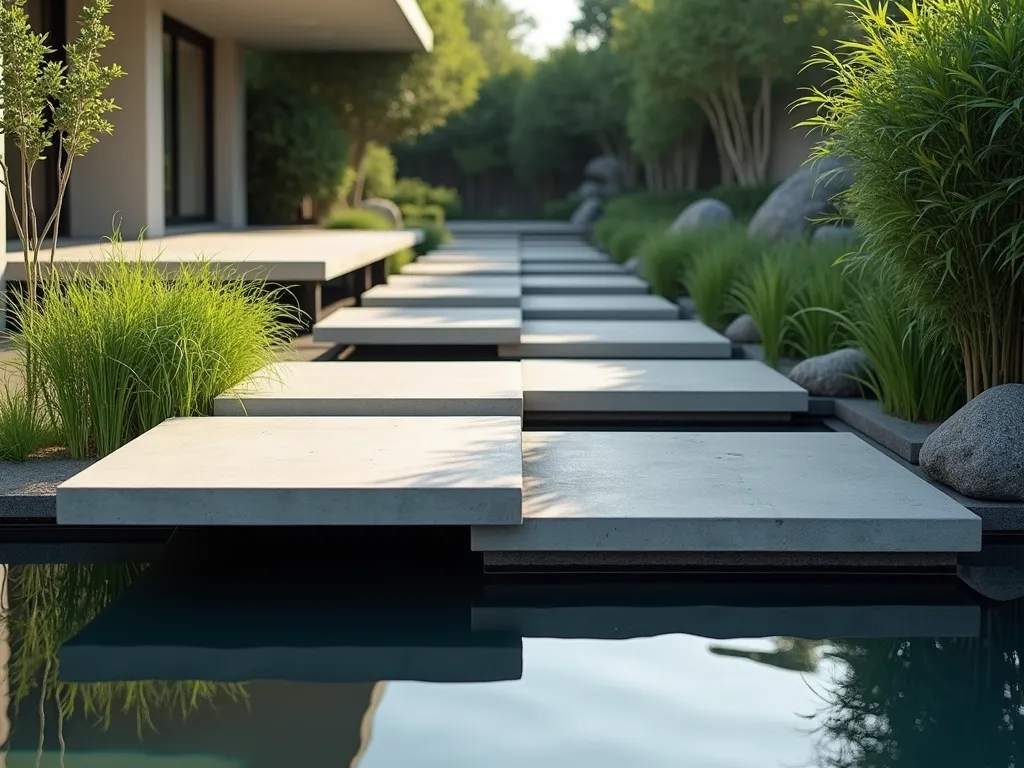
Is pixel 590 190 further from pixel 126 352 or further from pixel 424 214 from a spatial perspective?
pixel 126 352

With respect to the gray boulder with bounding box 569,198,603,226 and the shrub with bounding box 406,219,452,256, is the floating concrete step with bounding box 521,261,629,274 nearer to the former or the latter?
the shrub with bounding box 406,219,452,256

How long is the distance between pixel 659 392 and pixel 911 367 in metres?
1.23

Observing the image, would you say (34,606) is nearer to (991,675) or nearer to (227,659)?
(227,659)

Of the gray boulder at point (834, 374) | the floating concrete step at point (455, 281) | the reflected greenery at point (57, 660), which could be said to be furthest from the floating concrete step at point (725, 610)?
the floating concrete step at point (455, 281)

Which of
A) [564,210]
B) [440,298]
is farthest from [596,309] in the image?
[564,210]

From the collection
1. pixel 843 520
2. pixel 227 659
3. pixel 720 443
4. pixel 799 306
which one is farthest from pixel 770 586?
pixel 799 306

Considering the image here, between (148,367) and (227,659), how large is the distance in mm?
2100

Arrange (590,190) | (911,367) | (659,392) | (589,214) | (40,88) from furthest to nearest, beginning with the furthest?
(590,190), (589,214), (659,392), (911,367), (40,88)

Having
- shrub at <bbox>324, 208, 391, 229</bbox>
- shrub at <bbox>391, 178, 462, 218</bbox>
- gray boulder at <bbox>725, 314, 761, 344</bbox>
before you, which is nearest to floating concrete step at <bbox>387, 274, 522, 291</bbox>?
gray boulder at <bbox>725, 314, 761, 344</bbox>

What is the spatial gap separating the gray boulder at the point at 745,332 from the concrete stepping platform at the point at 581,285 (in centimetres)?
298

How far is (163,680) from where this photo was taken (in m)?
3.38

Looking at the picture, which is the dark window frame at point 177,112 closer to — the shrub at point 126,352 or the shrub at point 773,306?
the shrub at point 773,306

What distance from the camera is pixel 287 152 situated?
18.5 meters

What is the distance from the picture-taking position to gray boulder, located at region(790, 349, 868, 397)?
23.0 ft
